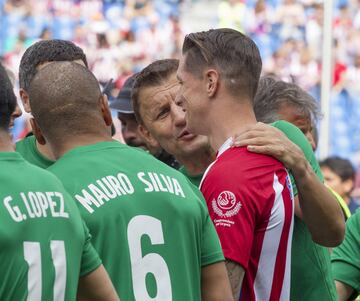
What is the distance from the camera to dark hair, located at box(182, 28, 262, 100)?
3.49 meters

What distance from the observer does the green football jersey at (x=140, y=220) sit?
2.98 metres

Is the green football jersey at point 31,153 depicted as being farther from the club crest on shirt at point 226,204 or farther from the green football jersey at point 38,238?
the green football jersey at point 38,238

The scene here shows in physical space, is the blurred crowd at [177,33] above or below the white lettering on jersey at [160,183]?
below

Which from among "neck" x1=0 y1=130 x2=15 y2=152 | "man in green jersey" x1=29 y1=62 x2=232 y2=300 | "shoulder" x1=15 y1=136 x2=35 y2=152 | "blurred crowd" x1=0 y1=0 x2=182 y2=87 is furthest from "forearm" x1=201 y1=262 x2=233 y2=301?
"blurred crowd" x1=0 y1=0 x2=182 y2=87

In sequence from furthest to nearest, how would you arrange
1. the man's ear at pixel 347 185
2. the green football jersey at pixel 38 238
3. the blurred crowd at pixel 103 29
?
the blurred crowd at pixel 103 29 → the man's ear at pixel 347 185 → the green football jersey at pixel 38 238

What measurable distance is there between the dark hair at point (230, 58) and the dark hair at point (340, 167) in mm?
5183

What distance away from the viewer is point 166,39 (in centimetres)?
1459

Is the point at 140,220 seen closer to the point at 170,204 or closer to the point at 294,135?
the point at 170,204

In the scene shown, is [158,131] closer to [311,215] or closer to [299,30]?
[311,215]

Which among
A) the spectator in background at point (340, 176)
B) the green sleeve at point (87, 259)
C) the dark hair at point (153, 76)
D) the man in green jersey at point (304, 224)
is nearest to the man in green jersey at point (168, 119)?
the dark hair at point (153, 76)

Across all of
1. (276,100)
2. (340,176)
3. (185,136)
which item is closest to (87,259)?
(185,136)

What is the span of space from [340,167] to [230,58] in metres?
5.37

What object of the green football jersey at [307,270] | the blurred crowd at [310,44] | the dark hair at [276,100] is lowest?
the blurred crowd at [310,44]

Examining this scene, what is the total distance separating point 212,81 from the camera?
3518 millimetres
